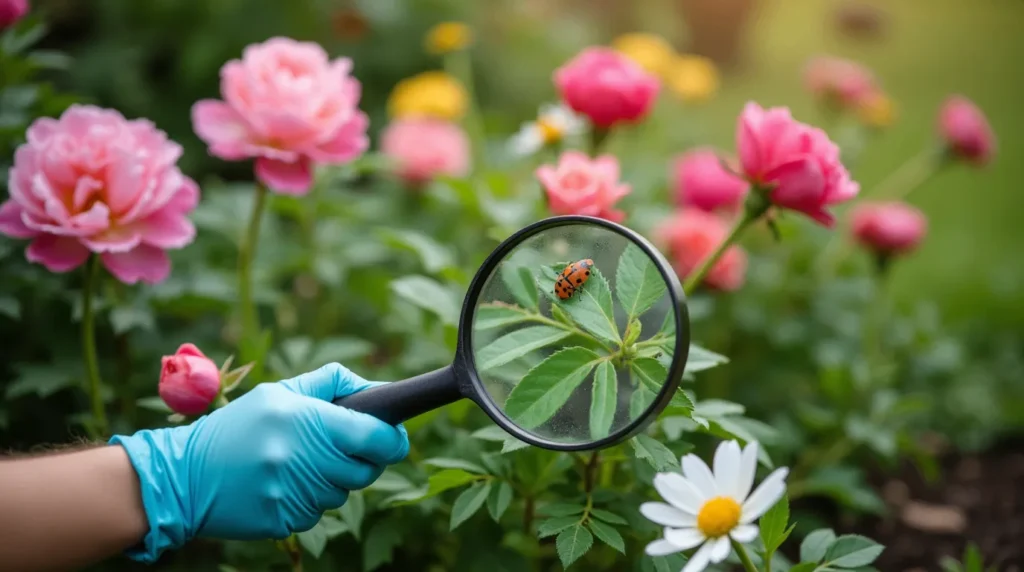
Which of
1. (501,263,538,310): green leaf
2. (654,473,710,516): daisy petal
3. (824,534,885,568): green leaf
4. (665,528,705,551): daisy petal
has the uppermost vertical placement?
(501,263,538,310): green leaf

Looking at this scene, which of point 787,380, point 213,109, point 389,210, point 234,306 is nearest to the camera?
point 213,109

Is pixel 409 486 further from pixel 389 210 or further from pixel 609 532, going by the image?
pixel 389 210

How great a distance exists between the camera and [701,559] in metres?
0.74

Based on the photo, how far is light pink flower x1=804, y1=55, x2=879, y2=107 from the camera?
199cm

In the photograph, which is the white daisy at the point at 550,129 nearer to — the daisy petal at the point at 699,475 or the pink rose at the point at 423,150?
the pink rose at the point at 423,150

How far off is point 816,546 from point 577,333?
0.37 m

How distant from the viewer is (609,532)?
2.83ft

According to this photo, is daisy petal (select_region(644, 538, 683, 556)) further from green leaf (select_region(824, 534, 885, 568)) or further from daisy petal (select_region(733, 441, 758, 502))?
green leaf (select_region(824, 534, 885, 568))

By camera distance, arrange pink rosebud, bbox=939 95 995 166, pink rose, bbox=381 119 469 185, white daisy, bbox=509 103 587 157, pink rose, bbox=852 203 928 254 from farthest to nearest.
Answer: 1. pink rose, bbox=381 119 469 185
2. pink rosebud, bbox=939 95 995 166
3. pink rose, bbox=852 203 928 254
4. white daisy, bbox=509 103 587 157

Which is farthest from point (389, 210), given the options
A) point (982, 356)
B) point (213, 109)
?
point (982, 356)

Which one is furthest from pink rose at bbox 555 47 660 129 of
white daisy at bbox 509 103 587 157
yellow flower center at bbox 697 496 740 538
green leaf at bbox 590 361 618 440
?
yellow flower center at bbox 697 496 740 538

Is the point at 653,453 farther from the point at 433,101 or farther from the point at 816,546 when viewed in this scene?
the point at 433,101

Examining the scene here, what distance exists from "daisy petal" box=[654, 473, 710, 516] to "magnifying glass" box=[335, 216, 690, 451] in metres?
0.06

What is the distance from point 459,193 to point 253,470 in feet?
2.56
